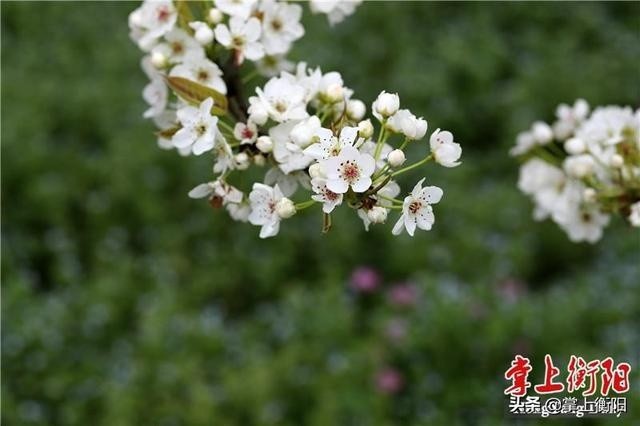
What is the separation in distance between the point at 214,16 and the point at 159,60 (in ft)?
0.32

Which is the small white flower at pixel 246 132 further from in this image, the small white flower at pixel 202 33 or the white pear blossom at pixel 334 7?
the white pear blossom at pixel 334 7

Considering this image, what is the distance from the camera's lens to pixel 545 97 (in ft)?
14.4

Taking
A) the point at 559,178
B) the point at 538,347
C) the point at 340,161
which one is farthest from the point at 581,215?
the point at 538,347

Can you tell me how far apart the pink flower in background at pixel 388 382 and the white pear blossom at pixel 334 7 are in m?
1.79

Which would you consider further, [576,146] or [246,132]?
[576,146]

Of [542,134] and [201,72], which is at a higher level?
[542,134]

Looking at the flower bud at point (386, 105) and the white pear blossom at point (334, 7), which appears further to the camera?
the white pear blossom at point (334, 7)

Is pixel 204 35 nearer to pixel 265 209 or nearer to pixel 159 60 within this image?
pixel 159 60

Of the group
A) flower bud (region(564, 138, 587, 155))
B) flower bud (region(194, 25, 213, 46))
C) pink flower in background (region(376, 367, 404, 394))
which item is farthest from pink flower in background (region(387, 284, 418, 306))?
flower bud (region(194, 25, 213, 46))

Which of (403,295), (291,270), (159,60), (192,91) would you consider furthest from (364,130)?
(291,270)

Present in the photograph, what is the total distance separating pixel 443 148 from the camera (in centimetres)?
102

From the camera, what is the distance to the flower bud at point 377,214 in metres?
0.92

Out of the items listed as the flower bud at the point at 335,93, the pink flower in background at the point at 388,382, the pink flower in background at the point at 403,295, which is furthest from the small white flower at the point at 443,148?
the pink flower in background at the point at 403,295

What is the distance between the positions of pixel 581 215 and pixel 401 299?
191cm
